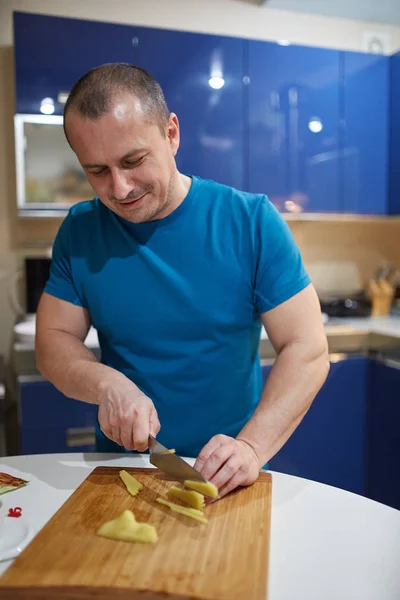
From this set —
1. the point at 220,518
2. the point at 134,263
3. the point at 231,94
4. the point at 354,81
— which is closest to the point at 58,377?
the point at 134,263

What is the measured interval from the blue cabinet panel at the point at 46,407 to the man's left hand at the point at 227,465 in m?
1.28

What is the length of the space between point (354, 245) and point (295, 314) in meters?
2.29

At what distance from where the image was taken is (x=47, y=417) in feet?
7.18

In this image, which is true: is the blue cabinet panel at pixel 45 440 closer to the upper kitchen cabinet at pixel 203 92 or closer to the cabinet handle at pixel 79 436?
the cabinet handle at pixel 79 436

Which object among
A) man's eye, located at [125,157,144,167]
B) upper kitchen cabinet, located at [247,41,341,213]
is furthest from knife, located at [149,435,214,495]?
upper kitchen cabinet, located at [247,41,341,213]

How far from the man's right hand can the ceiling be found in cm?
264

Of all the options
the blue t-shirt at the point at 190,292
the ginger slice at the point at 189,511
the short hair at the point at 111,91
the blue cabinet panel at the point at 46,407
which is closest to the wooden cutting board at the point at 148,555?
the ginger slice at the point at 189,511

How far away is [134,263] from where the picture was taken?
124cm

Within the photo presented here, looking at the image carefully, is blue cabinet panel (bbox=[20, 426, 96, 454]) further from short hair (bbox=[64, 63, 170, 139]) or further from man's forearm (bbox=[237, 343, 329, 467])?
short hair (bbox=[64, 63, 170, 139])

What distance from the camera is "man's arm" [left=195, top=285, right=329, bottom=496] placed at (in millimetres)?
956

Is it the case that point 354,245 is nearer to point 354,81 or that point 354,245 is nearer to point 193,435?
point 354,81

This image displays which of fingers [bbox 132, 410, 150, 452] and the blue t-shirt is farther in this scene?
the blue t-shirt

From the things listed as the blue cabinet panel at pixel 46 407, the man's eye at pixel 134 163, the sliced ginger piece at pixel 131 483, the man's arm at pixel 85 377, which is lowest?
the blue cabinet panel at pixel 46 407

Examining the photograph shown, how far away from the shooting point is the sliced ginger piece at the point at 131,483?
93 cm
